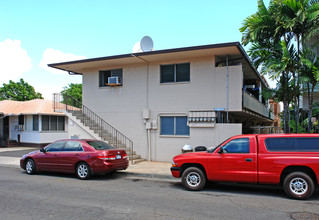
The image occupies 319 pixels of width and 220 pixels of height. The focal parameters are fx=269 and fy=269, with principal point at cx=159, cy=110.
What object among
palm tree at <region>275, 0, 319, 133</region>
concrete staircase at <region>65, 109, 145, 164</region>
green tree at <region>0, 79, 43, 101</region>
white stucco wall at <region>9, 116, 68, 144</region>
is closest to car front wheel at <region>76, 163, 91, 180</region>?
concrete staircase at <region>65, 109, 145, 164</region>

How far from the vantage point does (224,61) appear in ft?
44.4

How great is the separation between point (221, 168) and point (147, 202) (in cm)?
240

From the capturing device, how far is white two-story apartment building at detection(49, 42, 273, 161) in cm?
1240

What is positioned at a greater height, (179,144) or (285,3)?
(285,3)

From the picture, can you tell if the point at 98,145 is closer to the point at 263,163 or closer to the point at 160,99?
the point at 160,99

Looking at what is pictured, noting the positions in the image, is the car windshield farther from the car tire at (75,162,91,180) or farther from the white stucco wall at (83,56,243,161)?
the white stucco wall at (83,56,243,161)

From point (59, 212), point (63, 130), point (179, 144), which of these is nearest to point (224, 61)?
→ point (179, 144)

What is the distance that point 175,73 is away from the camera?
1374 centimetres

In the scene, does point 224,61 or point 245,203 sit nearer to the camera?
point 245,203

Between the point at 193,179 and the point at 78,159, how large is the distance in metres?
4.30

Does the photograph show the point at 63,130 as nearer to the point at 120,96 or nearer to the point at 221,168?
the point at 120,96

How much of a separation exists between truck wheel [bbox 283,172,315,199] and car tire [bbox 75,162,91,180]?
6327 mm

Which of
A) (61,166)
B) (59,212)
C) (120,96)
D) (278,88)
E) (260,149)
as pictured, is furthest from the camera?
(120,96)

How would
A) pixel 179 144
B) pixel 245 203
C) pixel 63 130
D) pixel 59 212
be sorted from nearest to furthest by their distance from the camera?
pixel 59 212 → pixel 245 203 → pixel 179 144 → pixel 63 130
